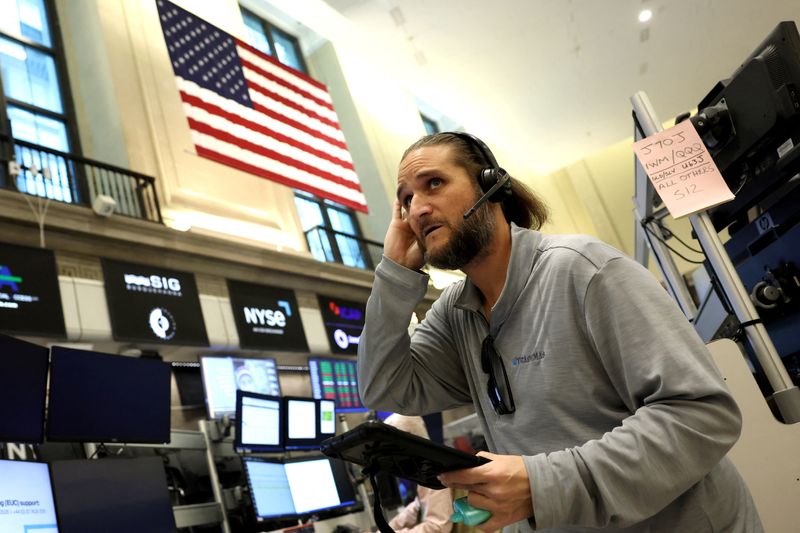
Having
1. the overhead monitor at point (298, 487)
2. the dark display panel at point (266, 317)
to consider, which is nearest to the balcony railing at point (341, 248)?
the dark display panel at point (266, 317)

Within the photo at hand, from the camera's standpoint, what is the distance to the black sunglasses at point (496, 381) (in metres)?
1.13

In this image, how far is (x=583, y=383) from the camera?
1.04m

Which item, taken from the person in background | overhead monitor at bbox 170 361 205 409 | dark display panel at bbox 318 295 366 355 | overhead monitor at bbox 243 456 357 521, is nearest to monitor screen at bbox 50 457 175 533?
overhead monitor at bbox 243 456 357 521

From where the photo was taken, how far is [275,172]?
21.5 feet

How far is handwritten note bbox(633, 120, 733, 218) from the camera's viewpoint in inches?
80.7

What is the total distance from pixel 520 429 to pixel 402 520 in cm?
393

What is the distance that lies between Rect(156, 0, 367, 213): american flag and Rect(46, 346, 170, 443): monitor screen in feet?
9.58

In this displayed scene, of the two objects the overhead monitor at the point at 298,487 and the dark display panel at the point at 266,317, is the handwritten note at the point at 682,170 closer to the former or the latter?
the overhead monitor at the point at 298,487

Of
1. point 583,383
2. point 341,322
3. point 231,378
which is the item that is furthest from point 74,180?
point 583,383

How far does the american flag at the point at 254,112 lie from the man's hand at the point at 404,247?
4.86 m

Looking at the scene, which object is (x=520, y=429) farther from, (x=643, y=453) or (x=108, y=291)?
(x=108, y=291)

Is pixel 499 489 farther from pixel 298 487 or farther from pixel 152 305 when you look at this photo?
pixel 152 305

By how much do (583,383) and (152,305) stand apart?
589cm

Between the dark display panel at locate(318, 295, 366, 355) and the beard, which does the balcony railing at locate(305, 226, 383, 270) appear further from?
the beard
